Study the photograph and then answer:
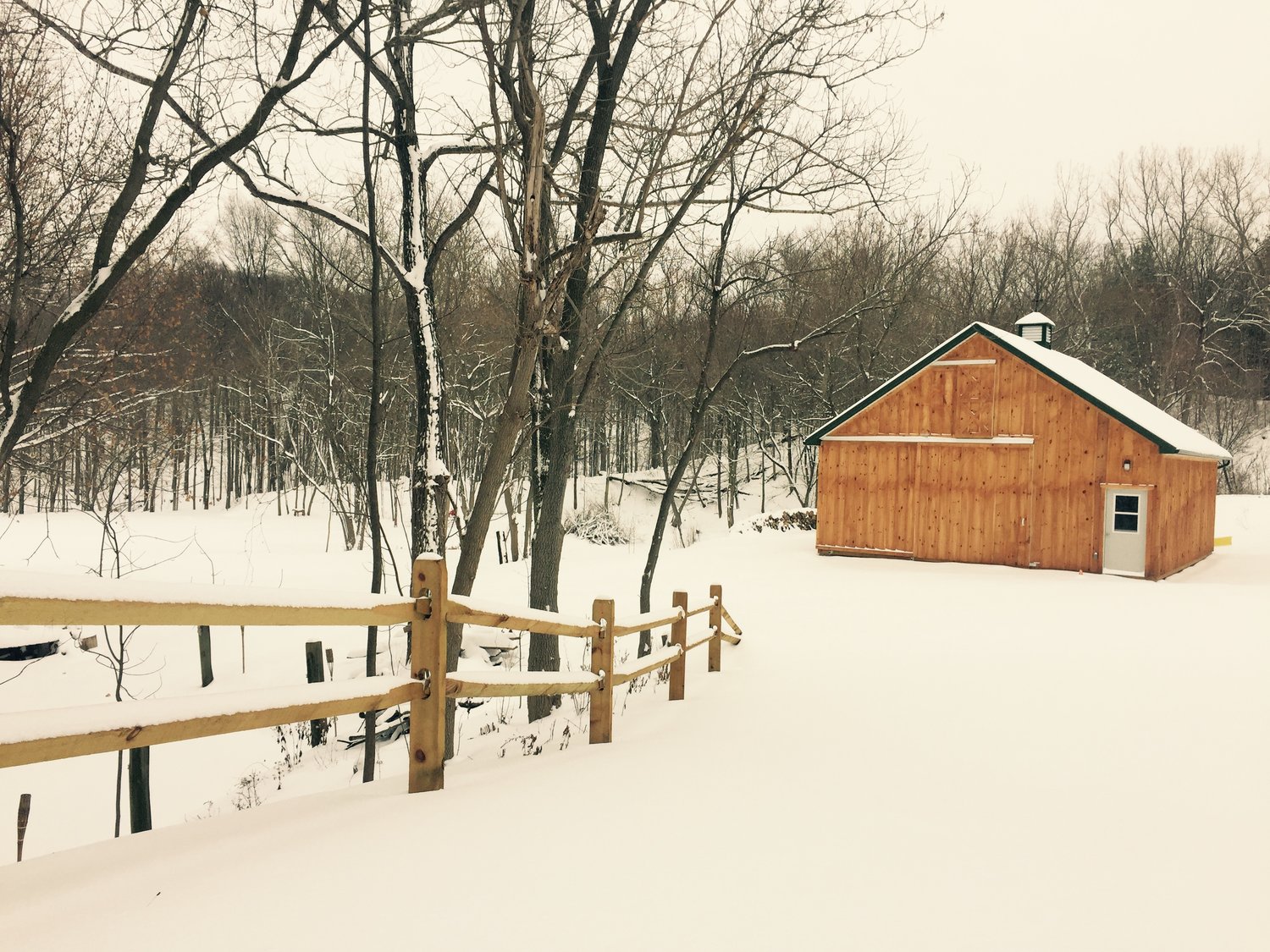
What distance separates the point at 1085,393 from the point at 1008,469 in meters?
2.40

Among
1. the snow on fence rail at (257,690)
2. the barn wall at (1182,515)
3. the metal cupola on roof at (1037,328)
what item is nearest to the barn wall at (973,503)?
the barn wall at (1182,515)

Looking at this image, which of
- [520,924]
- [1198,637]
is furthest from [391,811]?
[1198,637]

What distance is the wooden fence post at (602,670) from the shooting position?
6.05 metres

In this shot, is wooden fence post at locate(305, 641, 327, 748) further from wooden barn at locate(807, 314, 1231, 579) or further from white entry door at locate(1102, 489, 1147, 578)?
white entry door at locate(1102, 489, 1147, 578)

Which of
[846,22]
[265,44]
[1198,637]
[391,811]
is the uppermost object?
[846,22]

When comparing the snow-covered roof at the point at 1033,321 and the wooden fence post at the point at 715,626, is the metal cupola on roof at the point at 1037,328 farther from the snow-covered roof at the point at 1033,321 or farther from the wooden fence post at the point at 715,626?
the wooden fence post at the point at 715,626

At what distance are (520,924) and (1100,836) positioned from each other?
3.21 meters

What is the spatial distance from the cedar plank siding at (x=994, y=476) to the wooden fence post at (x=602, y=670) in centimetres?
1602

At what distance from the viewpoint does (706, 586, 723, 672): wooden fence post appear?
10258 millimetres

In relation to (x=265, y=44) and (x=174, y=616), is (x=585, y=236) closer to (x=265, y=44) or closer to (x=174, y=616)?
(x=265, y=44)

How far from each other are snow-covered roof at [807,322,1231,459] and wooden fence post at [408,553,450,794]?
17.8 m

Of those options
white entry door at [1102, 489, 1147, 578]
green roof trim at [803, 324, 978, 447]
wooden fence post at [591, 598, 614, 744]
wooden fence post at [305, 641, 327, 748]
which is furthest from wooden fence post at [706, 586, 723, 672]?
white entry door at [1102, 489, 1147, 578]

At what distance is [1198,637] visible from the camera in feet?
40.7

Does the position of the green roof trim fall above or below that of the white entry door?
above
